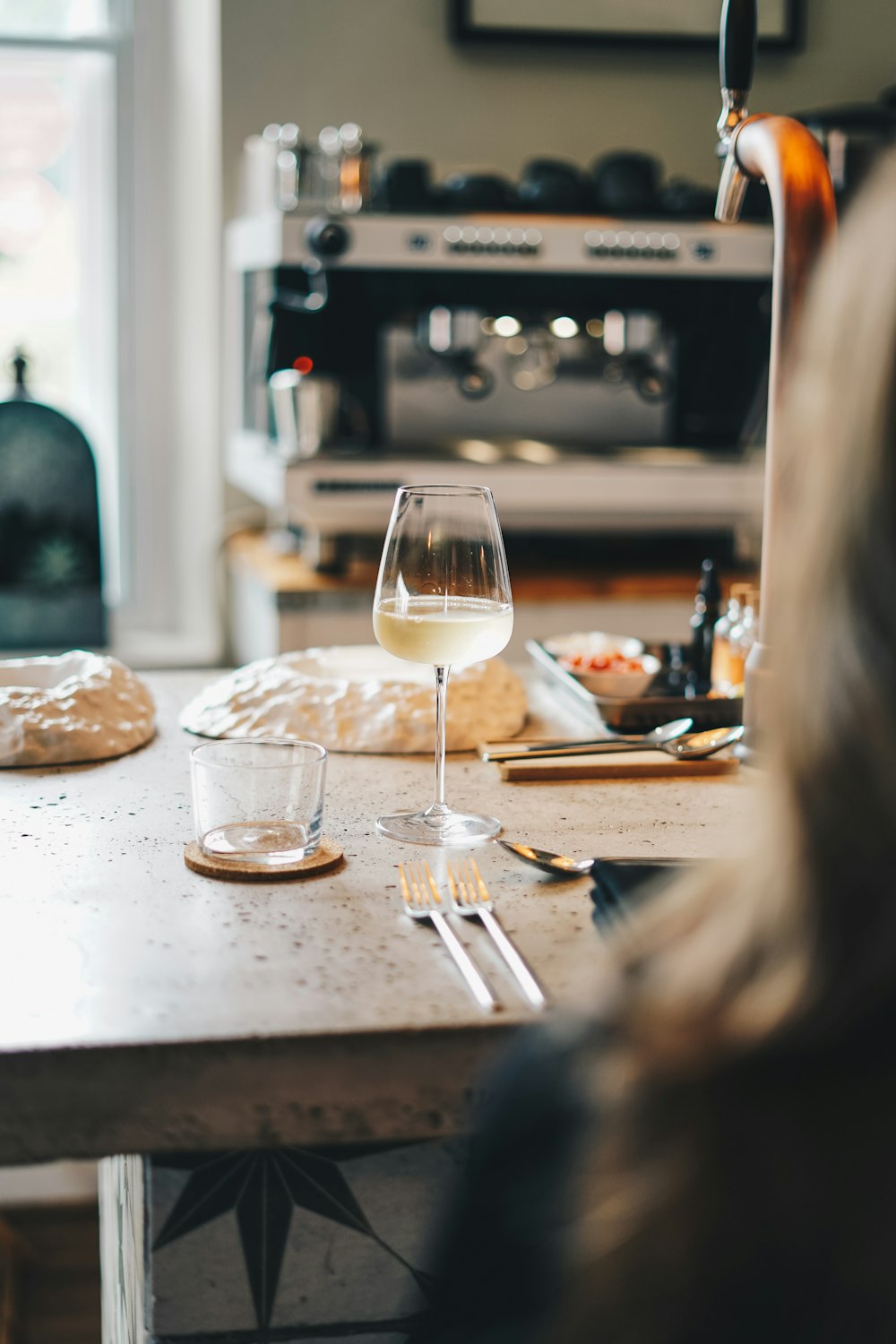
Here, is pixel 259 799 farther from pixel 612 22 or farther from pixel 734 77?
pixel 612 22

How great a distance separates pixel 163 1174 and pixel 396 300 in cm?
187

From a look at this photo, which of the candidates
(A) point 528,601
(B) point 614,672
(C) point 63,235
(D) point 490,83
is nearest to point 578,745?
(B) point 614,672

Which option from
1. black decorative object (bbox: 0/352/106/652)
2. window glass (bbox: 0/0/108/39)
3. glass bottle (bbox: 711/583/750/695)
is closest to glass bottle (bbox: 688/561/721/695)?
glass bottle (bbox: 711/583/750/695)

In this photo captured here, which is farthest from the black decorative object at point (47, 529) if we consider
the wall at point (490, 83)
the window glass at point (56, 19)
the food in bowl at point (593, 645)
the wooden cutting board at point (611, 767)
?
the wooden cutting board at point (611, 767)

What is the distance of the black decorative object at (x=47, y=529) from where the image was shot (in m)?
2.67

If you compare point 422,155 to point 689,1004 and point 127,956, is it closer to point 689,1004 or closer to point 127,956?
point 127,956

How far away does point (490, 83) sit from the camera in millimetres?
2857

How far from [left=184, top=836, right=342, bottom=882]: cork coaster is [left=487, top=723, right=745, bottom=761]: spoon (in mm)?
278

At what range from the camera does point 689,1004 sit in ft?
1.19

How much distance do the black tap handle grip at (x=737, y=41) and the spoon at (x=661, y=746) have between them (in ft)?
1.70

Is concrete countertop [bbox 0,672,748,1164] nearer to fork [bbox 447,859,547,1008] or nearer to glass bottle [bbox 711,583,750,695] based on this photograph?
fork [bbox 447,859,547,1008]

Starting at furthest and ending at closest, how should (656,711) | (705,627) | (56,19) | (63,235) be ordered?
(63,235), (56,19), (705,627), (656,711)

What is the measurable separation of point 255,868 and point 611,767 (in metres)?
0.35

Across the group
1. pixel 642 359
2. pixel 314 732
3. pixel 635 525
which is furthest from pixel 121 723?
pixel 642 359
